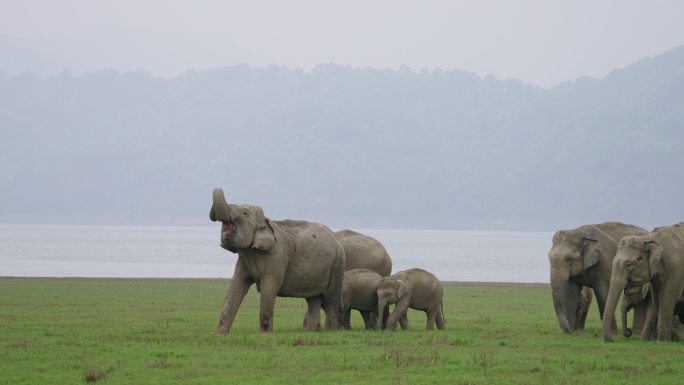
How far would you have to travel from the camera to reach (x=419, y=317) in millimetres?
31312

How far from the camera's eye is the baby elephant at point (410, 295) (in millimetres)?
24594

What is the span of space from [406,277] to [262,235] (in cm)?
400

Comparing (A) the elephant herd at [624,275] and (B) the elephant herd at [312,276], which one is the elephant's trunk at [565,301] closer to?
(A) the elephant herd at [624,275]

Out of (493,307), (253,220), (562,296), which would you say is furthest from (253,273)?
(493,307)

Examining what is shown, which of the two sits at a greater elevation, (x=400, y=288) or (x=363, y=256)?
(x=363, y=256)

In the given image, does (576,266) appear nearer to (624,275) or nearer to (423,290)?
(624,275)

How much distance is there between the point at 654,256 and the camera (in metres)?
20.9

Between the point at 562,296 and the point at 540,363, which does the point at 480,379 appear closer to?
the point at 540,363

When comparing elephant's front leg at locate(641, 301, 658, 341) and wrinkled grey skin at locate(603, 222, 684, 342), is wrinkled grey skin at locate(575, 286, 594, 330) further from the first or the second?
wrinkled grey skin at locate(603, 222, 684, 342)

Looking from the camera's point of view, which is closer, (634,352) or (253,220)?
(634,352)

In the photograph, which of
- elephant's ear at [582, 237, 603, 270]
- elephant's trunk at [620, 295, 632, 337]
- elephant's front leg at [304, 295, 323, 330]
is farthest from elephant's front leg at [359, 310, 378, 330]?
elephant's trunk at [620, 295, 632, 337]

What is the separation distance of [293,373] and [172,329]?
7697 millimetres

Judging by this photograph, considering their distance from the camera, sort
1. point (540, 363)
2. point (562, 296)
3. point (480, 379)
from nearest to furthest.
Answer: point (480, 379)
point (540, 363)
point (562, 296)

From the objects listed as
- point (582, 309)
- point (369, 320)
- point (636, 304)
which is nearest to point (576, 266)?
point (636, 304)
